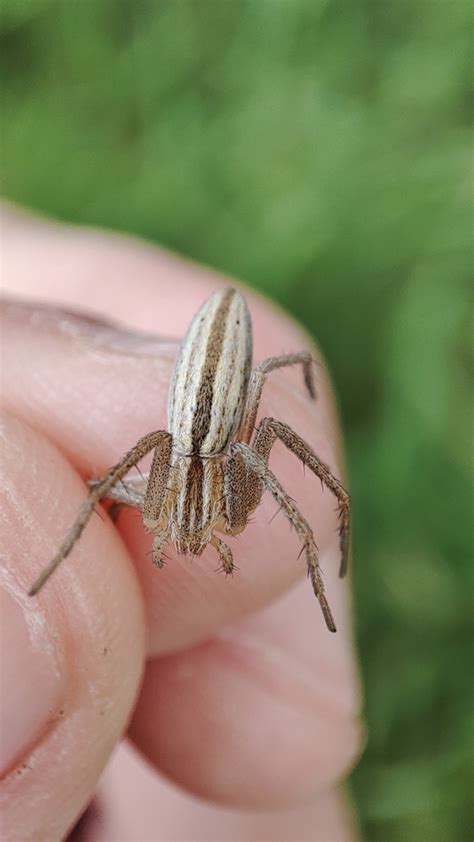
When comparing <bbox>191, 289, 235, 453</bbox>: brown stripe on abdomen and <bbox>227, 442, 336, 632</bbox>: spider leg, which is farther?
<bbox>191, 289, 235, 453</bbox>: brown stripe on abdomen

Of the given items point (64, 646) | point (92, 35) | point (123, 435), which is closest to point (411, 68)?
point (92, 35)

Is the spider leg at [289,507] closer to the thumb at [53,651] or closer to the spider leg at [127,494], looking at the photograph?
the spider leg at [127,494]

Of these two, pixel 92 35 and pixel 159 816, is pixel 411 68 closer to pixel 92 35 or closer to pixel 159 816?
pixel 92 35

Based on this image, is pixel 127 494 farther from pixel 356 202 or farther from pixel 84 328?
pixel 356 202

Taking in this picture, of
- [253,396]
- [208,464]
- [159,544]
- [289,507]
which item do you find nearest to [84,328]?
[253,396]

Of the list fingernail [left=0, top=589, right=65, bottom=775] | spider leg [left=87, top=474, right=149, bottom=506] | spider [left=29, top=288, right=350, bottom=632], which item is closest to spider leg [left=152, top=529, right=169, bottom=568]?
spider [left=29, top=288, right=350, bottom=632]

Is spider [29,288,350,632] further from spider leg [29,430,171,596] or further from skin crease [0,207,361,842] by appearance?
skin crease [0,207,361,842]
